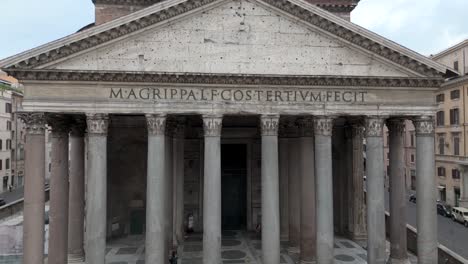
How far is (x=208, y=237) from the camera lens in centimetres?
1423

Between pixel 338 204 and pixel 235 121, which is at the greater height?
pixel 235 121

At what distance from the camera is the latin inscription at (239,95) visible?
1438 centimetres

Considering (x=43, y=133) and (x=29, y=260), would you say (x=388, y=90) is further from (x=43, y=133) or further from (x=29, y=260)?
(x=29, y=260)

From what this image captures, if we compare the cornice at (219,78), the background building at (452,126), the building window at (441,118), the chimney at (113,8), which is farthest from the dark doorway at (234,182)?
the building window at (441,118)

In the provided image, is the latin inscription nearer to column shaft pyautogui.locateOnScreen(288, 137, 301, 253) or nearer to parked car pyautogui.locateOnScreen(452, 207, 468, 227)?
column shaft pyautogui.locateOnScreen(288, 137, 301, 253)

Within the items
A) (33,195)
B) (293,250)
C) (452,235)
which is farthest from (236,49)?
(452,235)

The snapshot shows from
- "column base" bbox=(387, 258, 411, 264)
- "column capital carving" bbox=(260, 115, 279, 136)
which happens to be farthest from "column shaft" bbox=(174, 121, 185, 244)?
"column base" bbox=(387, 258, 411, 264)

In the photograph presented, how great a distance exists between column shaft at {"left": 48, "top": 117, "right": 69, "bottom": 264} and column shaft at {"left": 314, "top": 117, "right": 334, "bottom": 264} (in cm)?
1004

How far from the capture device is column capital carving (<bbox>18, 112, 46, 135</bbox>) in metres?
13.8

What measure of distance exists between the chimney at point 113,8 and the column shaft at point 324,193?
1329 cm

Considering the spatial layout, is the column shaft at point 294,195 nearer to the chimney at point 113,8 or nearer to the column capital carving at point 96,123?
the column capital carving at point 96,123

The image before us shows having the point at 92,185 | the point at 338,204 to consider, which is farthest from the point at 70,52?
the point at 338,204

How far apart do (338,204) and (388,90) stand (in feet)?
33.5

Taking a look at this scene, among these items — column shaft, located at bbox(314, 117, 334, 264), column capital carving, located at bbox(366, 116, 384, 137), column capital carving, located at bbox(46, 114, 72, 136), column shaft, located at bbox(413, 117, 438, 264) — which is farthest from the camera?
column capital carving, located at bbox(46, 114, 72, 136)
